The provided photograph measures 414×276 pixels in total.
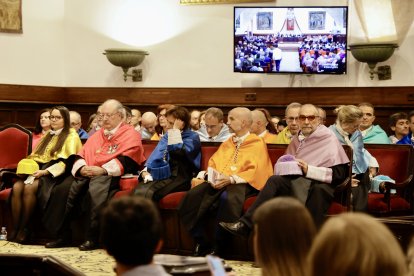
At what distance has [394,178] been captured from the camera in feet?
26.6

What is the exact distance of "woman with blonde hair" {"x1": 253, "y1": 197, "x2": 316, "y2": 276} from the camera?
252 centimetres

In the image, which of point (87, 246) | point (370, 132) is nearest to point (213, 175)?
point (87, 246)

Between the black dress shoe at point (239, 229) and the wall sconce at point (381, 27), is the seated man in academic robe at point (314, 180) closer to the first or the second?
the black dress shoe at point (239, 229)

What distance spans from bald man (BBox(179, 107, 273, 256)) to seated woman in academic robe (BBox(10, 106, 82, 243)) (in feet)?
5.30

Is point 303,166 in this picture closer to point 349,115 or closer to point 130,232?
point 349,115

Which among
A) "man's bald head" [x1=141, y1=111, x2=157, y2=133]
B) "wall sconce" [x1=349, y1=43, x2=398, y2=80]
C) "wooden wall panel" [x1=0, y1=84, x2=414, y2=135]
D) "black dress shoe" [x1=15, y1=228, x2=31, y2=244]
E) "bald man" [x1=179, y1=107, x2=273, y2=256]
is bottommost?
"black dress shoe" [x1=15, y1=228, x2=31, y2=244]

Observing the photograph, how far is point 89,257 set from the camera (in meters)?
7.71

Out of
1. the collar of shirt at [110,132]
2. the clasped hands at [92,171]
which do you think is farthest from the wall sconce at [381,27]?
the clasped hands at [92,171]

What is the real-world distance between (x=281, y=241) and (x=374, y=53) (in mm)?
9269

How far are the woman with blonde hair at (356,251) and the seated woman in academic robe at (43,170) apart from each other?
6652mm

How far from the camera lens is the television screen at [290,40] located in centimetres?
1166

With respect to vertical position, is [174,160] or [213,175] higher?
[174,160]

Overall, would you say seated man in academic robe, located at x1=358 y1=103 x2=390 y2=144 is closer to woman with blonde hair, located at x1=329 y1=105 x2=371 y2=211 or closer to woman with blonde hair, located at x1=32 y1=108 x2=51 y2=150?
woman with blonde hair, located at x1=329 y1=105 x2=371 y2=211

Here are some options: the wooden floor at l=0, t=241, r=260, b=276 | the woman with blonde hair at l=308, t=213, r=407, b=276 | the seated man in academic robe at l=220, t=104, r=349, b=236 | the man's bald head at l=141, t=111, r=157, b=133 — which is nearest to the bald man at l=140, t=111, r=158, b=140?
the man's bald head at l=141, t=111, r=157, b=133
